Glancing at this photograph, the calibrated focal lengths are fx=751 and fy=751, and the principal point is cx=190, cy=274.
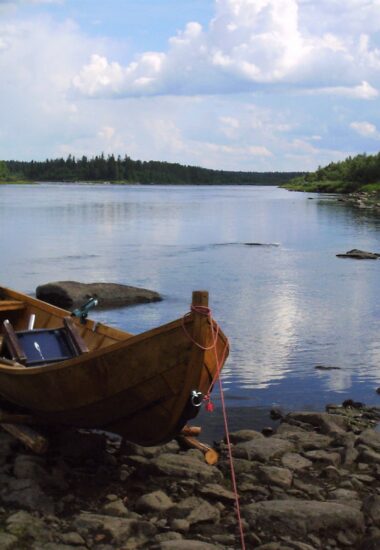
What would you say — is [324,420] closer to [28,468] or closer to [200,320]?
[200,320]

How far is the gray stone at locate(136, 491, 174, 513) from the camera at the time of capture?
28.5 ft

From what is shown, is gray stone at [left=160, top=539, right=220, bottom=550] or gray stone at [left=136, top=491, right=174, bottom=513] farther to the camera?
gray stone at [left=136, top=491, right=174, bottom=513]

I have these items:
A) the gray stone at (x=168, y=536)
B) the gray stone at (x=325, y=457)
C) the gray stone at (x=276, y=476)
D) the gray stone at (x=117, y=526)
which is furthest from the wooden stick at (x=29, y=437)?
the gray stone at (x=325, y=457)

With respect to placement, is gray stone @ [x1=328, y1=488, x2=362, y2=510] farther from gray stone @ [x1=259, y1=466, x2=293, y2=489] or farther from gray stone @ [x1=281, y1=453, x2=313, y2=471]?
gray stone @ [x1=281, y1=453, x2=313, y2=471]

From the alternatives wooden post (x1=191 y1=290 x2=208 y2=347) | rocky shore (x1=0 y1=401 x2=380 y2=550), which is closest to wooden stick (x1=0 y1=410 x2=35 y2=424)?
rocky shore (x1=0 y1=401 x2=380 y2=550)

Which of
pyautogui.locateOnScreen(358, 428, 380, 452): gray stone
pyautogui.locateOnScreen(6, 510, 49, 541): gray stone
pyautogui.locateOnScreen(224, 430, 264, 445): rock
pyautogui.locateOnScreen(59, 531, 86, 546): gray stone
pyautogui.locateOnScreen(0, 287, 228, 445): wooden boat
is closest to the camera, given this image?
pyautogui.locateOnScreen(59, 531, 86, 546): gray stone

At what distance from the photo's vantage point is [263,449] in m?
10.8

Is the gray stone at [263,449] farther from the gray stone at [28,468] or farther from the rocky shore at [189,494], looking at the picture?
the gray stone at [28,468]

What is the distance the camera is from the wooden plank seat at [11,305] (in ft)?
48.6

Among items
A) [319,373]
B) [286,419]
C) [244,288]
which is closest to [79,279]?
[244,288]

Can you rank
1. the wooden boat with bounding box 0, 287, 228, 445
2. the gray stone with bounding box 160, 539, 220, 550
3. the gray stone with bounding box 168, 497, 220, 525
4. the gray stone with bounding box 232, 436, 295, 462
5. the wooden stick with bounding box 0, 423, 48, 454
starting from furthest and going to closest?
the gray stone with bounding box 232, 436, 295, 462
the wooden stick with bounding box 0, 423, 48, 454
the wooden boat with bounding box 0, 287, 228, 445
the gray stone with bounding box 168, 497, 220, 525
the gray stone with bounding box 160, 539, 220, 550

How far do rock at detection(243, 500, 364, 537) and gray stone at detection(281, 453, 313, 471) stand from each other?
164 centimetres

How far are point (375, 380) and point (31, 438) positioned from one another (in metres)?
8.96

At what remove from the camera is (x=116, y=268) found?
3684 centimetres
